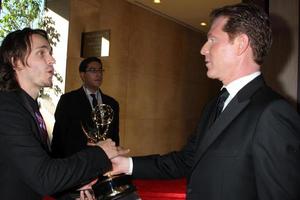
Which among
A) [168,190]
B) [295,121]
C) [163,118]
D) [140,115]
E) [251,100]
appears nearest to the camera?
[295,121]

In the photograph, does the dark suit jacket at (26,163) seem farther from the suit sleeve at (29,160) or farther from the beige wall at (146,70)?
the beige wall at (146,70)

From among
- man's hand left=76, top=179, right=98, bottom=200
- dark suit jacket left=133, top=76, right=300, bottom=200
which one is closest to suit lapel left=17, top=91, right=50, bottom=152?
man's hand left=76, top=179, right=98, bottom=200

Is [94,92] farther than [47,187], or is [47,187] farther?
[94,92]

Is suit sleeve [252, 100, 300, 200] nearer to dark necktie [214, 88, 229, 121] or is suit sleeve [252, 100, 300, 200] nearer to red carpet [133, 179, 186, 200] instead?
dark necktie [214, 88, 229, 121]

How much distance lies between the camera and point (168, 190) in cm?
250

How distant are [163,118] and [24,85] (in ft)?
19.4

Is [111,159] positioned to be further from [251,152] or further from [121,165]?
[251,152]

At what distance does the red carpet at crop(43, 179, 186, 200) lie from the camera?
7.86 ft

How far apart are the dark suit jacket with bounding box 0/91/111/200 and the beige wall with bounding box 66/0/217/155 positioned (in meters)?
3.59

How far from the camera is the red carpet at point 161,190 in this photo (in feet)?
7.86

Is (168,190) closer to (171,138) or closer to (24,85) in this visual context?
(24,85)

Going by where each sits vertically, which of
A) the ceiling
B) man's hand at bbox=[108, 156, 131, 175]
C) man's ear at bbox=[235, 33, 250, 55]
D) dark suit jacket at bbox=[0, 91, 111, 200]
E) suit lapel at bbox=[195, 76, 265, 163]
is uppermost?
the ceiling

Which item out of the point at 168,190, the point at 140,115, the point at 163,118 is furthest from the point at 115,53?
the point at 168,190

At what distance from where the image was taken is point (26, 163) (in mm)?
1290
